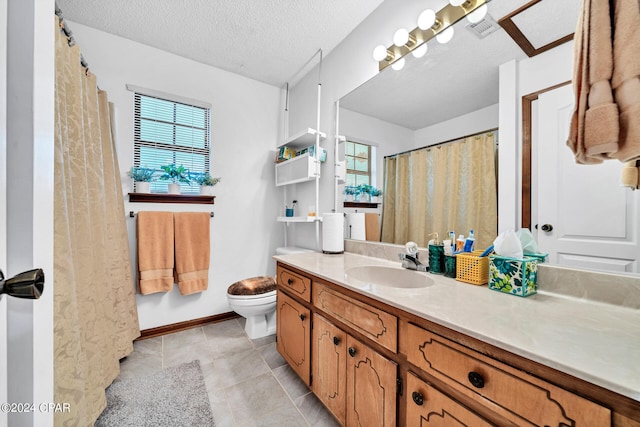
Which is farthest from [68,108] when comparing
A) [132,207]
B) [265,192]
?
[265,192]

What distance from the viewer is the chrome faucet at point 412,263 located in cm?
127

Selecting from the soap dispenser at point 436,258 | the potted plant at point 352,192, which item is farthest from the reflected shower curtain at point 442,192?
the potted plant at point 352,192

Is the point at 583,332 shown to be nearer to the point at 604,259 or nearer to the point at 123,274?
the point at 604,259

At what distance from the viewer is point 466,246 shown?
3.72 ft

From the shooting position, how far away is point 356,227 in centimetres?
189

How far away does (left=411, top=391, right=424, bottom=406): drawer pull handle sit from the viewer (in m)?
0.78

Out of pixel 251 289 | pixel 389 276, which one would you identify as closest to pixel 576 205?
pixel 389 276

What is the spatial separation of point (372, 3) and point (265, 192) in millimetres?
1863

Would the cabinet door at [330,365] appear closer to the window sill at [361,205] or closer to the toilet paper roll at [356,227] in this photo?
the toilet paper roll at [356,227]

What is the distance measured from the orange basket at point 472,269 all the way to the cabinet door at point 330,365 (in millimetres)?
589

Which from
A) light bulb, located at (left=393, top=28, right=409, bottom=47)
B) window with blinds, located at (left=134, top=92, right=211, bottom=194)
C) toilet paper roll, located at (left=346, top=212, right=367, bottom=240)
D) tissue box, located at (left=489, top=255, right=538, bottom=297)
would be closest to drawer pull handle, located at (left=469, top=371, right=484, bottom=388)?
tissue box, located at (left=489, top=255, right=538, bottom=297)

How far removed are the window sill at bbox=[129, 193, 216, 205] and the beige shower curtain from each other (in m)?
0.21

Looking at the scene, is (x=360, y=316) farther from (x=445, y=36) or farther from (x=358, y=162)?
(x=445, y=36)

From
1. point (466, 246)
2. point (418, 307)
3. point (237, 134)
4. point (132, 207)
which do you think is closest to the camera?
point (418, 307)
